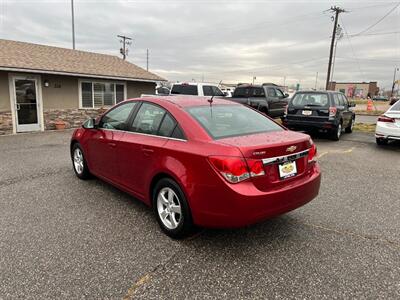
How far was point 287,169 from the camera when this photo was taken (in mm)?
3184

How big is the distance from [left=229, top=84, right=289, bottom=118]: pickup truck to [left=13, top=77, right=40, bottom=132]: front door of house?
7.94 m

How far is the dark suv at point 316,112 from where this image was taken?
9688 millimetres

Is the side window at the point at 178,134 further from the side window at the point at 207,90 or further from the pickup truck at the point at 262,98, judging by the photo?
the side window at the point at 207,90

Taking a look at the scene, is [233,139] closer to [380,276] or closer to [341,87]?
[380,276]

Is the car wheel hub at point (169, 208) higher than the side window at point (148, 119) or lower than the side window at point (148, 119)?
lower

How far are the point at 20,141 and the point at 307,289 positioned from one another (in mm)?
9991

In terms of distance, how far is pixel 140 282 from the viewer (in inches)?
106

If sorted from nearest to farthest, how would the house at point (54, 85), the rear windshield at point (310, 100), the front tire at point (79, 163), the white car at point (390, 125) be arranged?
1. the front tire at point (79, 163)
2. the white car at point (390, 125)
3. the rear windshield at point (310, 100)
4. the house at point (54, 85)

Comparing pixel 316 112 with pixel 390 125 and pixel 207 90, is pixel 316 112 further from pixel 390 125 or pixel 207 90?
pixel 207 90

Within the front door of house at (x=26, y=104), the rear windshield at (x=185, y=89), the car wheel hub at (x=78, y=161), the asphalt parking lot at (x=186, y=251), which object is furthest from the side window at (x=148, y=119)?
the rear windshield at (x=185, y=89)

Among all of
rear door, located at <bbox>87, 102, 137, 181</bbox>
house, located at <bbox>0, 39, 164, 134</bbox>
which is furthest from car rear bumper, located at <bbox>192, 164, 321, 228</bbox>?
house, located at <bbox>0, 39, 164, 134</bbox>

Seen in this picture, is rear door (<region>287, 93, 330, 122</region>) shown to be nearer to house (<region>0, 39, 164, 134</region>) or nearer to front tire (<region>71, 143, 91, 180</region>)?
front tire (<region>71, 143, 91, 180</region>)

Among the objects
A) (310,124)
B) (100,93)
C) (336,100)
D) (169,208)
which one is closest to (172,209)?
(169,208)

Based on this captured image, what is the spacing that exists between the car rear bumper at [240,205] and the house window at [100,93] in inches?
484
